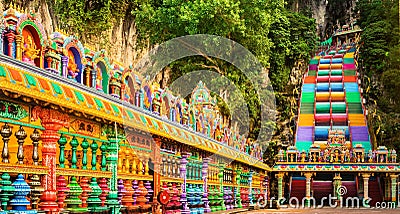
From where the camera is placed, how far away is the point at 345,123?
34719 millimetres

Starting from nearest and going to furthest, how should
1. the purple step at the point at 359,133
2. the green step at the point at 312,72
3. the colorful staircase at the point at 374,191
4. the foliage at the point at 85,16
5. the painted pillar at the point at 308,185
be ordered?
the foliage at the point at 85,16
the painted pillar at the point at 308,185
the colorful staircase at the point at 374,191
the purple step at the point at 359,133
the green step at the point at 312,72

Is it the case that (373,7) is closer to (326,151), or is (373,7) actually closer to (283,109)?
(283,109)

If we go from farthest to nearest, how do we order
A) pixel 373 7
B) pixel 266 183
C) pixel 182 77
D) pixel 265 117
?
pixel 373 7 < pixel 265 117 < pixel 266 183 < pixel 182 77

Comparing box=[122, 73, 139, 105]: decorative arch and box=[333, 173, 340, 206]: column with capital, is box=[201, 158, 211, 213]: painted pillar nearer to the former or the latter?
box=[122, 73, 139, 105]: decorative arch

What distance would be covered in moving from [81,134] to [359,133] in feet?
88.2

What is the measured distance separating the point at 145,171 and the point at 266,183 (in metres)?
18.6

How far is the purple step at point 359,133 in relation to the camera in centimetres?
3312

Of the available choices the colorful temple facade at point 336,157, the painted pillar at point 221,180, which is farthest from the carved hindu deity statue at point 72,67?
the colorful temple facade at point 336,157

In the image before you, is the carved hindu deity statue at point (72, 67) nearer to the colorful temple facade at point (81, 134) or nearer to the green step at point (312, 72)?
the colorful temple facade at point (81, 134)

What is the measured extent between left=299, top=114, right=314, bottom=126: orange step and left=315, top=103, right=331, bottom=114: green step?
826 mm

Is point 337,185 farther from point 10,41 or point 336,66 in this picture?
point 10,41

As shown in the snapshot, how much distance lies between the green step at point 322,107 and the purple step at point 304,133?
204cm

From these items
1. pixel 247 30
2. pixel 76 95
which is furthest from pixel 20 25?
pixel 247 30

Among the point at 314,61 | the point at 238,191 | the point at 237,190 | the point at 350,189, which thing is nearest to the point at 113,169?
the point at 237,190
